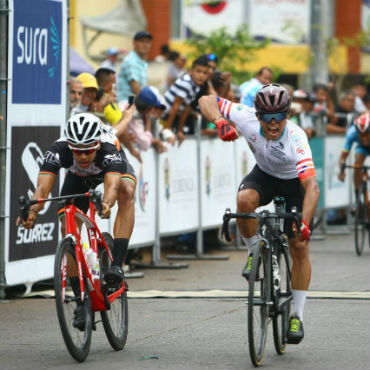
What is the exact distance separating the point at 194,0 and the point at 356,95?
13.2 meters

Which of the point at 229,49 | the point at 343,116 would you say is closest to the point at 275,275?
the point at 343,116

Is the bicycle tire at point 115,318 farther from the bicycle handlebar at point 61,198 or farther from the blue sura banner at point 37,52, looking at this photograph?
the blue sura banner at point 37,52

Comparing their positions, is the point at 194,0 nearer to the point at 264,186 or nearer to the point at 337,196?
the point at 337,196

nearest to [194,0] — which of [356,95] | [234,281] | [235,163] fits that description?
[356,95]

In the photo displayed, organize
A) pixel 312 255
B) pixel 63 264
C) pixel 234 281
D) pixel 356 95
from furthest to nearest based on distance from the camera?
pixel 356 95, pixel 312 255, pixel 234 281, pixel 63 264

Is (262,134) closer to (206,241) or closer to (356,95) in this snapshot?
(206,241)

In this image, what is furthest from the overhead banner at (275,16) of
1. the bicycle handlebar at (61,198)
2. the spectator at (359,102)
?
the bicycle handlebar at (61,198)

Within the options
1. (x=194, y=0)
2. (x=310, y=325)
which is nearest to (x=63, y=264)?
(x=310, y=325)

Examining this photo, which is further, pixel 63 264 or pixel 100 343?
pixel 100 343

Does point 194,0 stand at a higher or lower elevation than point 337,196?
higher

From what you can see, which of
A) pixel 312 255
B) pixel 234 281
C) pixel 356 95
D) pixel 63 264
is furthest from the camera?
pixel 356 95

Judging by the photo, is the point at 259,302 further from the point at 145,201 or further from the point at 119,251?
the point at 145,201

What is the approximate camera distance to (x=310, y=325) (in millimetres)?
9531

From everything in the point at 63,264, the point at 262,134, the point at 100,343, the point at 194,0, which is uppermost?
the point at 194,0
